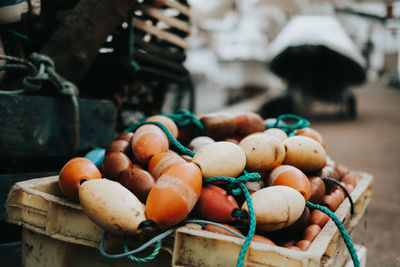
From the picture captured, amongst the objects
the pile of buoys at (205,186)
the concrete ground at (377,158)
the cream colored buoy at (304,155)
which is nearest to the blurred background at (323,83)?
the concrete ground at (377,158)

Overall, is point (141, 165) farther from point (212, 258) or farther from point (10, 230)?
point (10, 230)

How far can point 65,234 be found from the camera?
136 cm

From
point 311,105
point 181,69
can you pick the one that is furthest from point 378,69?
point 181,69

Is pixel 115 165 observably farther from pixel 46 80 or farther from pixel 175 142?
pixel 46 80

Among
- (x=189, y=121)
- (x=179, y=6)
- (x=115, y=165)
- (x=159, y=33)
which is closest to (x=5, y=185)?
(x=115, y=165)

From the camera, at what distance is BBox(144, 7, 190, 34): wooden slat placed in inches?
132

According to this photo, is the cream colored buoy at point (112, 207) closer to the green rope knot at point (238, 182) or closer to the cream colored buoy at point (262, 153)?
the green rope knot at point (238, 182)

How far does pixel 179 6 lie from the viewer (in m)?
3.74

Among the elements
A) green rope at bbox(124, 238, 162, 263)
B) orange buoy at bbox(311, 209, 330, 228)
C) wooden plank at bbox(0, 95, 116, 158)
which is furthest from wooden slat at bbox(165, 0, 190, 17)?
green rope at bbox(124, 238, 162, 263)

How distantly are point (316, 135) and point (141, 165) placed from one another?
1.02 meters

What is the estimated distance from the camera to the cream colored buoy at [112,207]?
3.75 feet

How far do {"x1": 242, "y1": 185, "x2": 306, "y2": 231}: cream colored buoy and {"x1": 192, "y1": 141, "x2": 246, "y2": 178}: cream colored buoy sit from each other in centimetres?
16

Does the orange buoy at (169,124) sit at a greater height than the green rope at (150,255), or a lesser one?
greater

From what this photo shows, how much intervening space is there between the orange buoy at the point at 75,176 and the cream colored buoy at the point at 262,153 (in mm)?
660
